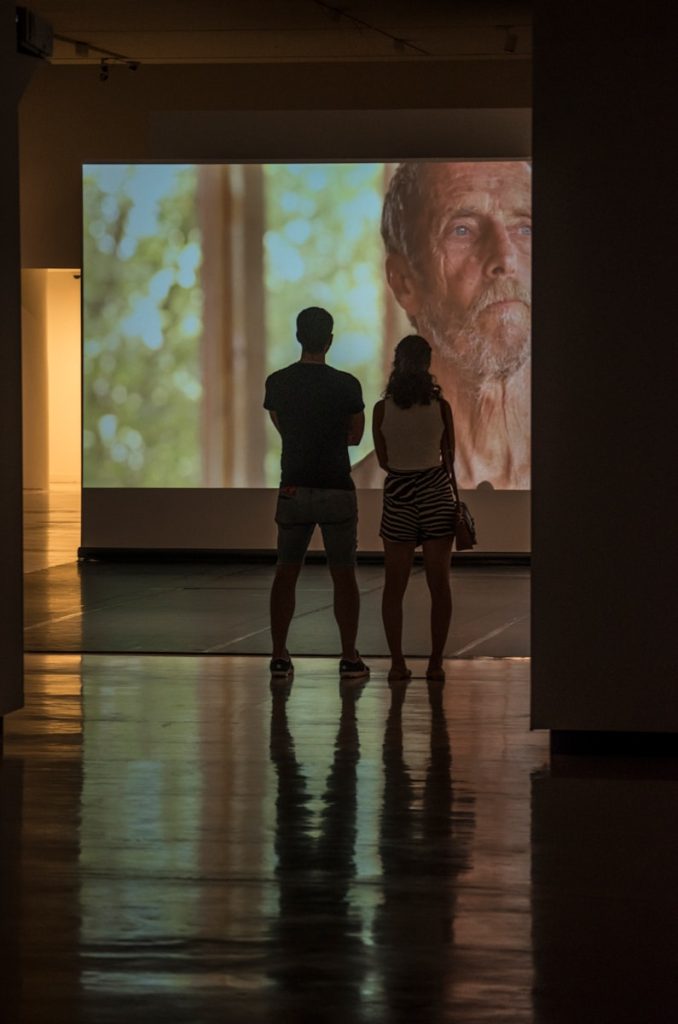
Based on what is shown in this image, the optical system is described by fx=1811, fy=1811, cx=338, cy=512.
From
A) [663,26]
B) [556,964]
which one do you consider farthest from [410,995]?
[663,26]

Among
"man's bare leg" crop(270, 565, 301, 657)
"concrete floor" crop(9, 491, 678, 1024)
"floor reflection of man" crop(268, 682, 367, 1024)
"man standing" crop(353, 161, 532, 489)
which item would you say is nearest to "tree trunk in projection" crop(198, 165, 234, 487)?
"man standing" crop(353, 161, 532, 489)

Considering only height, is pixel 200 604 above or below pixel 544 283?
below

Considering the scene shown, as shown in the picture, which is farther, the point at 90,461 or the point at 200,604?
the point at 90,461

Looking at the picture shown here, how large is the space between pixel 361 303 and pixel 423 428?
8.04 meters

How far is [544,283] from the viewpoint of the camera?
6785 mm

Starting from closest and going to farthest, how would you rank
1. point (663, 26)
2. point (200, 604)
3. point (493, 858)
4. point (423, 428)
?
point (493, 858) → point (663, 26) → point (423, 428) → point (200, 604)

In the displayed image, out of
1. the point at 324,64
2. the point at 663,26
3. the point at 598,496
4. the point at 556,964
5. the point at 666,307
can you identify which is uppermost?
the point at 324,64

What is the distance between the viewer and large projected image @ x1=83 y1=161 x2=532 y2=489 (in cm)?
1625

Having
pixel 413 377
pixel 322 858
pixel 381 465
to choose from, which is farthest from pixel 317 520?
pixel 322 858

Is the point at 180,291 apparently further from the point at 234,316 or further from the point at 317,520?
the point at 317,520

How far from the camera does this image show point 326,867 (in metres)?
5.09

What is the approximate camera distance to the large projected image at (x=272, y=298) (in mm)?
16250

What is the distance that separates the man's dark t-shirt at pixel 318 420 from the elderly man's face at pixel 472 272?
7.80 metres

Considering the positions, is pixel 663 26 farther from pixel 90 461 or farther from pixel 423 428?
pixel 90 461
